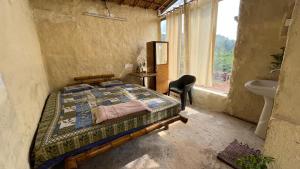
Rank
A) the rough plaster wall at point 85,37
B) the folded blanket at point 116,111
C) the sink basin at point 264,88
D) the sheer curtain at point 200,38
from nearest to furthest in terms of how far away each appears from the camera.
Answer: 1. the folded blanket at point 116,111
2. the sink basin at point 264,88
3. the rough plaster wall at point 85,37
4. the sheer curtain at point 200,38

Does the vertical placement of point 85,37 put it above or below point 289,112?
above

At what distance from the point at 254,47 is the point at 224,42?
2.20 ft

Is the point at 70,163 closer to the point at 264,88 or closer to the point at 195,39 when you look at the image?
the point at 264,88

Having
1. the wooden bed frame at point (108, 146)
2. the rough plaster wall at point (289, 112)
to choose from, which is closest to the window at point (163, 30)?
the wooden bed frame at point (108, 146)

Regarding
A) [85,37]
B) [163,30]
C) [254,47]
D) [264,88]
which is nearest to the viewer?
[264,88]

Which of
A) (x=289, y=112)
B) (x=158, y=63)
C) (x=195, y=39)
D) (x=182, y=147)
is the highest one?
(x=195, y=39)

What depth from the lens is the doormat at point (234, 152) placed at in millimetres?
1679

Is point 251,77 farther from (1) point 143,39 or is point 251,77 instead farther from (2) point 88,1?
(2) point 88,1

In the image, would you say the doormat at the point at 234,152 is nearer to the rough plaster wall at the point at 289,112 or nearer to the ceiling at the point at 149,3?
the rough plaster wall at the point at 289,112

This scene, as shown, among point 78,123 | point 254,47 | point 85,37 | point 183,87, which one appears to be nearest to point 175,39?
point 183,87

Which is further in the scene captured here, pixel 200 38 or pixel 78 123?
pixel 200 38

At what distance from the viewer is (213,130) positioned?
238 cm

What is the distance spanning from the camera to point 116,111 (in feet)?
5.67

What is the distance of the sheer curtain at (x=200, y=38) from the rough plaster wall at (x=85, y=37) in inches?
53.8
